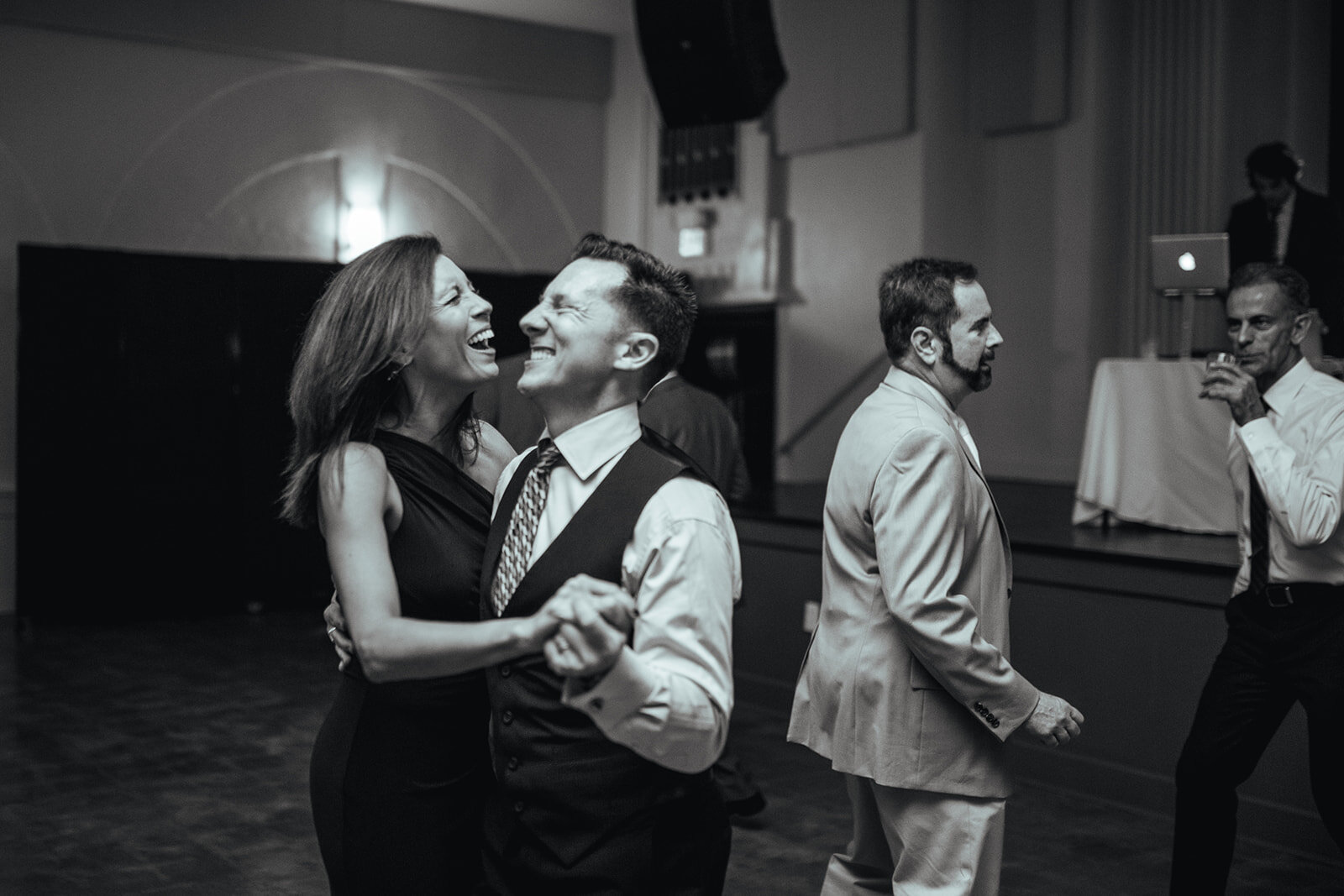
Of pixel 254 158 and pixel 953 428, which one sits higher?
pixel 254 158

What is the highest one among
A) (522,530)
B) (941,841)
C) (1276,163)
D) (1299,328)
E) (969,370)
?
(1276,163)

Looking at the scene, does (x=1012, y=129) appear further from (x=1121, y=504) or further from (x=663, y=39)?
(x=1121, y=504)

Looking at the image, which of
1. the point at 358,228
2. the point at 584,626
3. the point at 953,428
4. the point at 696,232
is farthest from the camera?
the point at 696,232

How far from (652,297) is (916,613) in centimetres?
84

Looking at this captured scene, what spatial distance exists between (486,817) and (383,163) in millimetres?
8535

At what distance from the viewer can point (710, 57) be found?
6719 millimetres

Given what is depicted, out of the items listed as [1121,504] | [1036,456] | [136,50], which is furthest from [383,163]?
[1121,504]

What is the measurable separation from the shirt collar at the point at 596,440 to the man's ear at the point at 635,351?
2.3 inches

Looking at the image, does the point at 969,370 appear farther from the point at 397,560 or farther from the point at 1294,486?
the point at 397,560

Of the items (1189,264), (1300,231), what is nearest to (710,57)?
(1189,264)

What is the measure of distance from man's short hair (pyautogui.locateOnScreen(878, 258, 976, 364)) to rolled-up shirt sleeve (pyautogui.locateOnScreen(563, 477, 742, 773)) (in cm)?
100

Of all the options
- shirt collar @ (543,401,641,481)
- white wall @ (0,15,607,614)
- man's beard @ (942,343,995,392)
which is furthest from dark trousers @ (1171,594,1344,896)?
white wall @ (0,15,607,614)

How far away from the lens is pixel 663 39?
6.83m

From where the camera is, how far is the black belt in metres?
3.03
